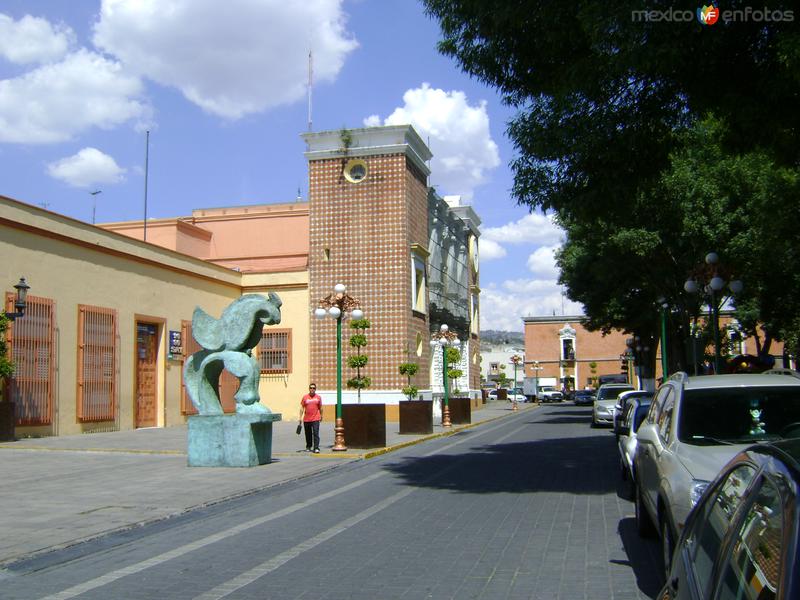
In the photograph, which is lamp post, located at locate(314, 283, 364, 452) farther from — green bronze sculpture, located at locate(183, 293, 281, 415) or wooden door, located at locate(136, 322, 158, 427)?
wooden door, located at locate(136, 322, 158, 427)

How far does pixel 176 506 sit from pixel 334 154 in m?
28.7

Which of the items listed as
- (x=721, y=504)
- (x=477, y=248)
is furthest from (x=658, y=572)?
(x=477, y=248)

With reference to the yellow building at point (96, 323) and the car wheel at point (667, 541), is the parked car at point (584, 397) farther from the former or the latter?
the car wheel at point (667, 541)

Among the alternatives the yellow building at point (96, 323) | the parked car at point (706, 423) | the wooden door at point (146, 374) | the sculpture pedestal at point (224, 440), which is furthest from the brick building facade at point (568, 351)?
the parked car at point (706, 423)

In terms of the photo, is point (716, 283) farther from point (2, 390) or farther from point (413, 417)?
point (2, 390)

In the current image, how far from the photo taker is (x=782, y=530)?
2.24 meters

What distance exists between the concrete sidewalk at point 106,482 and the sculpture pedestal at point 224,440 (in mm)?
375

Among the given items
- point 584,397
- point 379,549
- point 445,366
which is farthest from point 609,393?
point 584,397

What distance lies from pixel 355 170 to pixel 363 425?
1951cm

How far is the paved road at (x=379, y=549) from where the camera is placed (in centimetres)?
636

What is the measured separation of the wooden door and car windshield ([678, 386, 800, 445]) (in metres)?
25.7

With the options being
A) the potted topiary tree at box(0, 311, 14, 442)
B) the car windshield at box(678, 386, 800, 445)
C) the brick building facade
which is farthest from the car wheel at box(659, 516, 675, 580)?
the brick building facade

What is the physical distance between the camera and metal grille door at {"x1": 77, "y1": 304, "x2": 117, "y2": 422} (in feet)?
85.8

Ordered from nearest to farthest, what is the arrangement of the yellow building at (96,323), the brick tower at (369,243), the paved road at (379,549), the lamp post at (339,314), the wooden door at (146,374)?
the paved road at (379,549), the lamp post at (339,314), the yellow building at (96,323), the wooden door at (146,374), the brick tower at (369,243)
